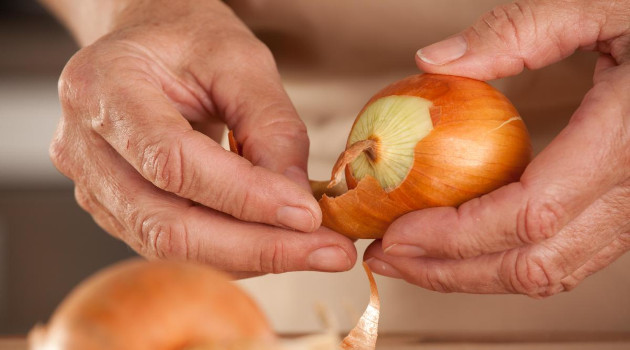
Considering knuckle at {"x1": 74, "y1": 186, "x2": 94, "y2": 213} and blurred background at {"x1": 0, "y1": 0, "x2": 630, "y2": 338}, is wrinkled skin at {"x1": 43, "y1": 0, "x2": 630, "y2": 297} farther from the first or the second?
blurred background at {"x1": 0, "y1": 0, "x2": 630, "y2": 338}

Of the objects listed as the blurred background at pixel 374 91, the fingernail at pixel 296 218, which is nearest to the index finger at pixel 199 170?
the fingernail at pixel 296 218

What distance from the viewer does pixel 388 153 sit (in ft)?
2.27

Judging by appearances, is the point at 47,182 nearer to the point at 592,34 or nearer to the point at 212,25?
the point at 212,25

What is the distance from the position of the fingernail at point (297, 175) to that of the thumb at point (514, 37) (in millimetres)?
181

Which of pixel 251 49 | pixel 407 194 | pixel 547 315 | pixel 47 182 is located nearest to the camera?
pixel 407 194

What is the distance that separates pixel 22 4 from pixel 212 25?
77.1 inches

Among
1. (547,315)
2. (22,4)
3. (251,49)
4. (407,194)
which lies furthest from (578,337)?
(22,4)

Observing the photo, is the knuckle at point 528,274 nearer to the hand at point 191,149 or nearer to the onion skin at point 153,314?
the hand at point 191,149

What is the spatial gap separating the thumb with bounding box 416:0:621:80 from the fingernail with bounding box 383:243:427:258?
187mm

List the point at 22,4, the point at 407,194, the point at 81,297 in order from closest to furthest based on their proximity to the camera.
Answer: the point at 81,297 → the point at 407,194 → the point at 22,4

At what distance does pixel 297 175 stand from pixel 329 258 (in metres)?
0.11

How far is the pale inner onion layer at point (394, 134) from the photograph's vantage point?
2.22ft

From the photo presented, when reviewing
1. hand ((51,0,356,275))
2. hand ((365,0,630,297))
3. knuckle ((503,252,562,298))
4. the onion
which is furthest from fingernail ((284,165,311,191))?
the onion

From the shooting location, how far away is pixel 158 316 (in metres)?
0.32
